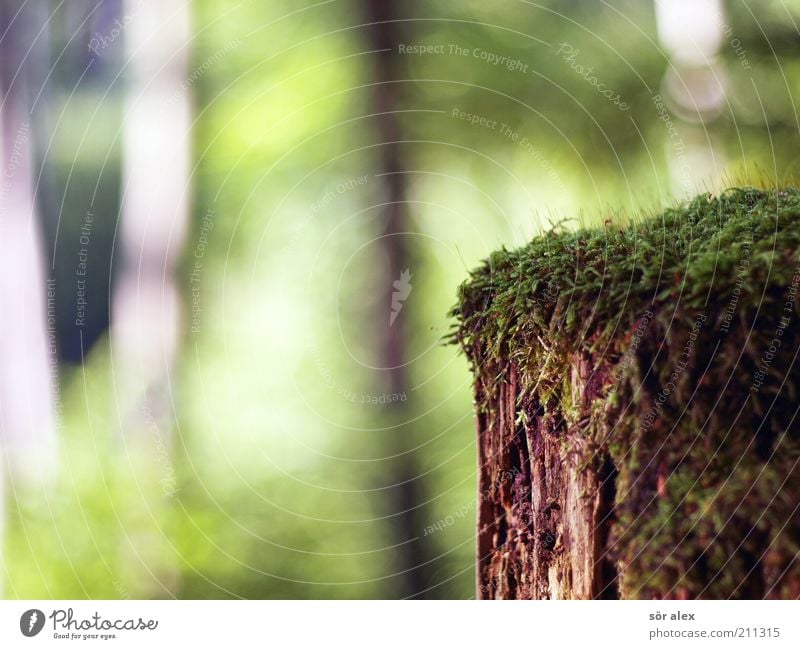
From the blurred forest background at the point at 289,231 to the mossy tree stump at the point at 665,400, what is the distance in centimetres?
152

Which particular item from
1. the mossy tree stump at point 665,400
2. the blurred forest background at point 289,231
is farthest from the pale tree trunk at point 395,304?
the mossy tree stump at point 665,400

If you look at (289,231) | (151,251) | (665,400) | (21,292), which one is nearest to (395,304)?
(289,231)

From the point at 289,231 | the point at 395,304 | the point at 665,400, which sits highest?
the point at 289,231

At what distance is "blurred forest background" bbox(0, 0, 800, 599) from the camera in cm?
251

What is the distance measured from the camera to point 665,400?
0.71m

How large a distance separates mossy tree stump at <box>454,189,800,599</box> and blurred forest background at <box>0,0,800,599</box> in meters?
1.52

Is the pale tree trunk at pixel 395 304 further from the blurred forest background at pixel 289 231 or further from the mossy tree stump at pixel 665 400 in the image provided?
the mossy tree stump at pixel 665 400

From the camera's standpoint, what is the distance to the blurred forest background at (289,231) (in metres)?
2.51

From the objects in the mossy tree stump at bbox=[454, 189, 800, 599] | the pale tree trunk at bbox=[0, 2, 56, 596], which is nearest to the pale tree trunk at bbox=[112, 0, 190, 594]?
the pale tree trunk at bbox=[0, 2, 56, 596]

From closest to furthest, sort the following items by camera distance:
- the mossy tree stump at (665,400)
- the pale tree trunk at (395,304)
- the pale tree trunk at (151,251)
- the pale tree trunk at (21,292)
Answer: the mossy tree stump at (665,400) < the pale tree trunk at (21,292) < the pale tree trunk at (151,251) < the pale tree trunk at (395,304)

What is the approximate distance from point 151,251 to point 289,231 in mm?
704

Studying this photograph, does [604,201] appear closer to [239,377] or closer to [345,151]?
[345,151]

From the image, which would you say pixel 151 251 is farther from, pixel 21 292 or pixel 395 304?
pixel 395 304
